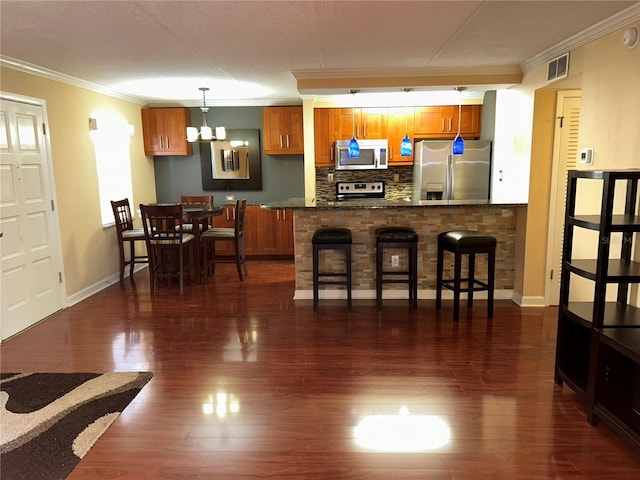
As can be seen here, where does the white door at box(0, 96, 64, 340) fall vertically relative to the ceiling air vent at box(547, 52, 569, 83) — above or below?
below

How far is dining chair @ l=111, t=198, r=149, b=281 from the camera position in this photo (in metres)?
Result: 5.07

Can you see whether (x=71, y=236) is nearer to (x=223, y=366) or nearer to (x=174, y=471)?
(x=223, y=366)

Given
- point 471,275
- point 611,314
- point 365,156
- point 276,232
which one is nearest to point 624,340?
point 611,314

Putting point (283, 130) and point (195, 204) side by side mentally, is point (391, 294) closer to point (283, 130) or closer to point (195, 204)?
point (195, 204)

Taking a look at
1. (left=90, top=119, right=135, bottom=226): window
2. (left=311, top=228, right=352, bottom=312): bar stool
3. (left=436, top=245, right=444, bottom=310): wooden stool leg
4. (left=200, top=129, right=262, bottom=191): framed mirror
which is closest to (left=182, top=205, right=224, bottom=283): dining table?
(left=90, top=119, right=135, bottom=226): window

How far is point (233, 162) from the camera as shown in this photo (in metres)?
6.47

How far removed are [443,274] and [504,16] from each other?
2.43 m

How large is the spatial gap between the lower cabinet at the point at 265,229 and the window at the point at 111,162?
4.39ft

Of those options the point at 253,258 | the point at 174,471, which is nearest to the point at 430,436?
the point at 174,471

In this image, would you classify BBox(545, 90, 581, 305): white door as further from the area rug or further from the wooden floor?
the area rug

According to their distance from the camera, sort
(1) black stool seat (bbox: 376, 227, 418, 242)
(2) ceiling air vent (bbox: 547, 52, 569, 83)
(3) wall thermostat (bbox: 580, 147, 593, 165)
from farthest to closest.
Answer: (1) black stool seat (bbox: 376, 227, 418, 242) < (2) ceiling air vent (bbox: 547, 52, 569, 83) < (3) wall thermostat (bbox: 580, 147, 593, 165)

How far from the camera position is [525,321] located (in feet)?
12.5

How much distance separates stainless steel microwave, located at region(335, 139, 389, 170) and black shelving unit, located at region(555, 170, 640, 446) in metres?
3.51

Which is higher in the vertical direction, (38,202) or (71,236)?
(38,202)
